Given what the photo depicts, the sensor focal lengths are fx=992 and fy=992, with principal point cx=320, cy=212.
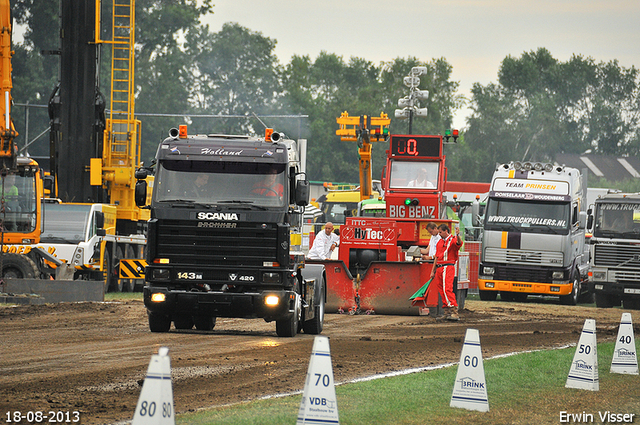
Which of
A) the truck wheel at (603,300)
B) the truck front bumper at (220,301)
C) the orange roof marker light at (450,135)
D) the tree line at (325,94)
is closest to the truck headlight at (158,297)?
the truck front bumper at (220,301)

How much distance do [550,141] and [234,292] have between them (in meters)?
97.4

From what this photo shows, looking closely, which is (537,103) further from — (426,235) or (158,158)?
(158,158)

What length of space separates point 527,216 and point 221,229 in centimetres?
1732

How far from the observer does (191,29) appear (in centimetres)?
8975

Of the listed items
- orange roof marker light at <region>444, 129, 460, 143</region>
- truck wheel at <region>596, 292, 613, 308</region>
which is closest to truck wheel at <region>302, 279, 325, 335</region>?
orange roof marker light at <region>444, 129, 460, 143</region>

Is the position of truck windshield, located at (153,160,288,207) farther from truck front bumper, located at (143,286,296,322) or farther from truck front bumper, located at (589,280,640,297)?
truck front bumper, located at (589,280,640,297)

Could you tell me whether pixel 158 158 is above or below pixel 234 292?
above

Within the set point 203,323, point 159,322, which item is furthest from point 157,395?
point 203,323

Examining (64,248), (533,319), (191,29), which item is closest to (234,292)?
(533,319)

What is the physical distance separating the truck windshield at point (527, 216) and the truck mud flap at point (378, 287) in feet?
30.7

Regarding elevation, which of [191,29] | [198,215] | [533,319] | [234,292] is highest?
[191,29]

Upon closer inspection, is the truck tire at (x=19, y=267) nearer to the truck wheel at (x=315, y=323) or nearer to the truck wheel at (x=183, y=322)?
the truck wheel at (x=183, y=322)

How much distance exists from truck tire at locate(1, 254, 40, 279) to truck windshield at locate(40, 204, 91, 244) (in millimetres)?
2443

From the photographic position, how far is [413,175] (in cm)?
2802
